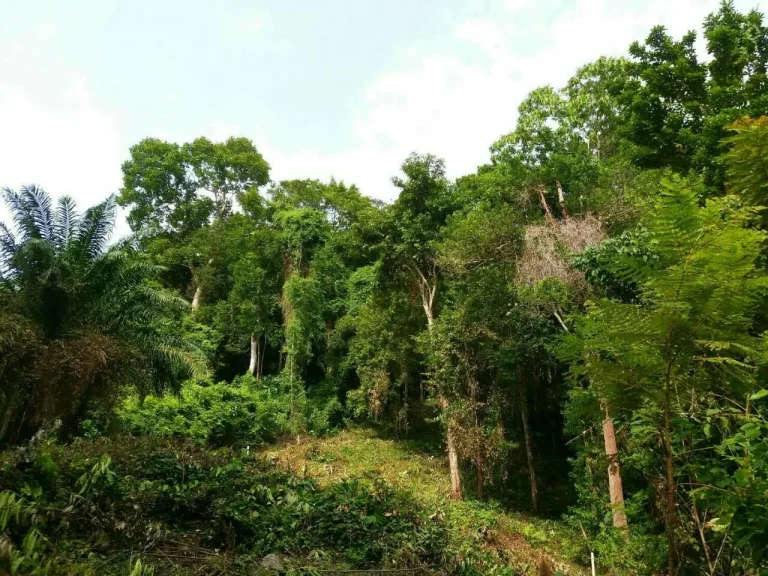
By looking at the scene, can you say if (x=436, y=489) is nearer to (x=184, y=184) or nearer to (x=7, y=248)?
(x=7, y=248)


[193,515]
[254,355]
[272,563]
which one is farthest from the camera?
[254,355]

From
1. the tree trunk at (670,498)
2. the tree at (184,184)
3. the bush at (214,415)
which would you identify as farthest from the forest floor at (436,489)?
the tree at (184,184)

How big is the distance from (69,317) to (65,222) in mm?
2069

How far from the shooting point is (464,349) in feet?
40.7

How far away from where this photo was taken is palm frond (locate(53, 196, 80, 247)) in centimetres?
893

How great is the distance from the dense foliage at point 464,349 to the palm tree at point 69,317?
0.15ft

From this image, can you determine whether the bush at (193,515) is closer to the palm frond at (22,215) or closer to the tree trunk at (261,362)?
the palm frond at (22,215)

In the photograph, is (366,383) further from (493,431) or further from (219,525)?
(219,525)

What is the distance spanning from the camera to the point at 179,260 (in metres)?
23.8

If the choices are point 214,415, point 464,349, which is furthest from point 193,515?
point 214,415

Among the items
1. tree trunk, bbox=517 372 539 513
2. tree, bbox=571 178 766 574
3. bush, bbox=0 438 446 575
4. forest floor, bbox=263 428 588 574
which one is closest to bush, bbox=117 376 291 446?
forest floor, bbox=263 428 588 574

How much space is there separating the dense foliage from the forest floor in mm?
469

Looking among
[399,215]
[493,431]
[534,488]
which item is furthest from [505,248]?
[534,488]

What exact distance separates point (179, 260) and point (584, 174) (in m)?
20.2
